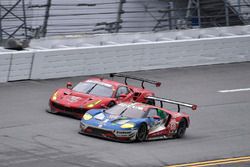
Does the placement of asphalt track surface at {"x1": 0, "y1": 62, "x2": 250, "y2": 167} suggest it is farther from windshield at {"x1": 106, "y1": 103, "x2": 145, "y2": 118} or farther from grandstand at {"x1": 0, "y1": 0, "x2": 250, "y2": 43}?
grandstand at {"x1": 0, "y1": 0, "x2": 250, "y2": 43}

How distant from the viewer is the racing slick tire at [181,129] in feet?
60.4

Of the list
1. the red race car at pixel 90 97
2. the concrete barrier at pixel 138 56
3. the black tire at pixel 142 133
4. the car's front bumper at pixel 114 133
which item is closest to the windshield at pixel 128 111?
the black tire at pixel 142 133

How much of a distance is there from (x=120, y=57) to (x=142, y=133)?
9.84 metres

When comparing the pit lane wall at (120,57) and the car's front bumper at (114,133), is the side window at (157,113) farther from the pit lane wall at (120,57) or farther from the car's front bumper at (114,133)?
the pit lane wall at (120,57)

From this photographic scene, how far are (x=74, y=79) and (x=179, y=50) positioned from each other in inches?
211

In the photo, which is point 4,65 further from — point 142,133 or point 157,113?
point 142,133

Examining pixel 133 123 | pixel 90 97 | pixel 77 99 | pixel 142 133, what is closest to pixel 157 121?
pixel 142 133

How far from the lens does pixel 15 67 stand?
2394 centimetres

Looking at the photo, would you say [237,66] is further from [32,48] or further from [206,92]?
[32,48]

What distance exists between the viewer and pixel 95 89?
2016 centimetres

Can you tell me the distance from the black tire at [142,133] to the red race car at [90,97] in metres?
2.26

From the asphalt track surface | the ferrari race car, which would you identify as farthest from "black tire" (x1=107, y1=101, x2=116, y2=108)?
the ferrari race car

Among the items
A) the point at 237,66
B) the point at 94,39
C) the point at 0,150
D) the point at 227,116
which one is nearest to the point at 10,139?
the point at 0,150

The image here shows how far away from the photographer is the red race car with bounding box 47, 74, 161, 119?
1922 centimetres
